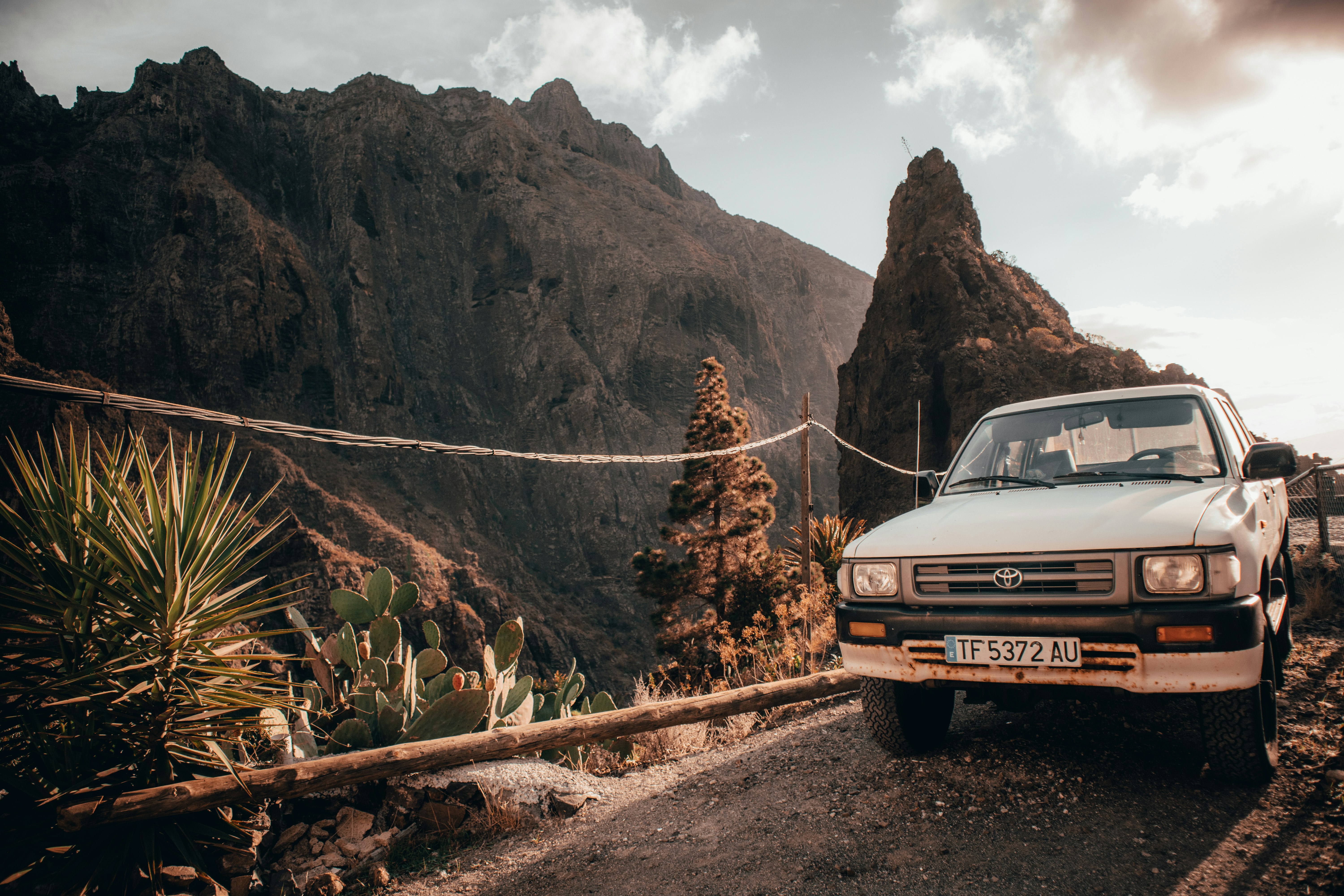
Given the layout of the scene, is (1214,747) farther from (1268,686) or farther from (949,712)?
(949,712)

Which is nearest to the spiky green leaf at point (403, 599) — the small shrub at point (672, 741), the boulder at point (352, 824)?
the boulder at point (352, 824)

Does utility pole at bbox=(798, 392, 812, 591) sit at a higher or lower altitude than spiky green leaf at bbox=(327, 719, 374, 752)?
higher

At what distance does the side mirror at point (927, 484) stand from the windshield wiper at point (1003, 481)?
21 centimetres

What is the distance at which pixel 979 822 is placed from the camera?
3182 millimetres

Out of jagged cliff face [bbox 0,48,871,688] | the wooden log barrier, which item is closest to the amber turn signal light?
the wooden log barrier

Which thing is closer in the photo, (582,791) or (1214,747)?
(1214,747)

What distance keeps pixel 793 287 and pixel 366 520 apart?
77.2 m

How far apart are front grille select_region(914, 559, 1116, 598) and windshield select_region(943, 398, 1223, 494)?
93 cm

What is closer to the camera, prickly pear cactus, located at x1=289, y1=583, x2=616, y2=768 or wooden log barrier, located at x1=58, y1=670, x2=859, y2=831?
wooden log barrier, located at x1=58, y1=670, x2=859, y2=831

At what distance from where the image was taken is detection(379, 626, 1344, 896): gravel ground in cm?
272

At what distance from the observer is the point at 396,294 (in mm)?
84000

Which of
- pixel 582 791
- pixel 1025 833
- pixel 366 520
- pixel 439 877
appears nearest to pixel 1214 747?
pixel 1025 833

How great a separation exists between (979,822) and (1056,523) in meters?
1.42

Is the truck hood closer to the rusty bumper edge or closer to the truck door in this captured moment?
the truck door
